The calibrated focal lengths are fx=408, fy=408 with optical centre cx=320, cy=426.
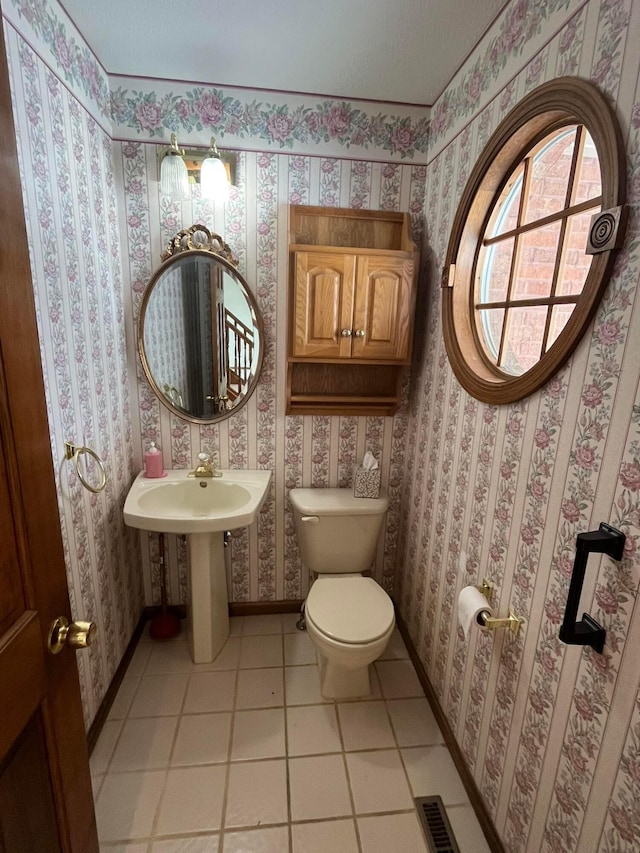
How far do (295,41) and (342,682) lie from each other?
2402 mm

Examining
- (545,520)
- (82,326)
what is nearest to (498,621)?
(545,520)

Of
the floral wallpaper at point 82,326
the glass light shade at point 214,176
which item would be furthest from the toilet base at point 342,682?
the glass light shade at point 214,176

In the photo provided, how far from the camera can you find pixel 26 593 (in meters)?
0.69

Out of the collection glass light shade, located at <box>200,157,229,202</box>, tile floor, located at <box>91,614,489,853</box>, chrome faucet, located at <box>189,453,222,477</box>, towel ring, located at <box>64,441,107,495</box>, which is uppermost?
glass light shade, located at <box>200,157,229,202</box>

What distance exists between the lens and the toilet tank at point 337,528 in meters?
1.88

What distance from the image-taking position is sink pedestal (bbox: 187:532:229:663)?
Result: 1.79 meters

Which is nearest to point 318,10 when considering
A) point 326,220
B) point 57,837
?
point 326,220

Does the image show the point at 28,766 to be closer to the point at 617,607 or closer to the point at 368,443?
the point at 617,607

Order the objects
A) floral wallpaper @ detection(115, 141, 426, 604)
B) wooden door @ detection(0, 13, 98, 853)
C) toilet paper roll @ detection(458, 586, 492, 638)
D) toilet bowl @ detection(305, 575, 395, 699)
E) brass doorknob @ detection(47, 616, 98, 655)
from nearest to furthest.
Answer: wooden door @ detection(0, 13, 98, 853), brass doorknob @ detection(47, 616, 98, 655), toilet paper roll @ detection(458, 586, 492, 638), toilet bowl @ detection(305, 575, 395, 699), floral wallpaper @ detection(115, 141, 426, 604)

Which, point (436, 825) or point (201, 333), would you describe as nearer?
point (436, 825)

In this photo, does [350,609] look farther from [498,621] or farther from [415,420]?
[415,420]

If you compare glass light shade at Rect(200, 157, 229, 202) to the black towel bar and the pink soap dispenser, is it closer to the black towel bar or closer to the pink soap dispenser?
the pink soap dispenser

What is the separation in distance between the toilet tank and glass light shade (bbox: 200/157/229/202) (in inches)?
52.9

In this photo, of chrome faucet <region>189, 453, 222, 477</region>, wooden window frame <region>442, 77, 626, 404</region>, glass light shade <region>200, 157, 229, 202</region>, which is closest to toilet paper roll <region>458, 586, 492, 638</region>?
wooden window frame <region>442, 77, 626, 404</region>
